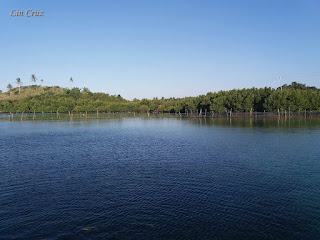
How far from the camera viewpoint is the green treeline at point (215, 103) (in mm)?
109812

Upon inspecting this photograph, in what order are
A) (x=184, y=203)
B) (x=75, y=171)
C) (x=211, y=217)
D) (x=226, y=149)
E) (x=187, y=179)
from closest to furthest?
(x=211, y=217) < (x=184, y=203) < (x=187, y=179) < (x=75, y=171) < (x=226, y=149)

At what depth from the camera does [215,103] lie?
13038 centimetres

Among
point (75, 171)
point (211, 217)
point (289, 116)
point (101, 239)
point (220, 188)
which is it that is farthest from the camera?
point (289, 116)

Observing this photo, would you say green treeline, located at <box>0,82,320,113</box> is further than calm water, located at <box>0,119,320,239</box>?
Yes

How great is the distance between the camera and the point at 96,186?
65.5 ft

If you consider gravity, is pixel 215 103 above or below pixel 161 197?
above

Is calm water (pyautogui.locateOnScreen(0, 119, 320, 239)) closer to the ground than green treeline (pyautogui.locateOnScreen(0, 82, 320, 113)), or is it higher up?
closer to the ground

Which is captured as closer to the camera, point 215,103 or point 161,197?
point 161,197

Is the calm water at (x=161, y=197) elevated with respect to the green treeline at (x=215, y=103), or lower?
lower

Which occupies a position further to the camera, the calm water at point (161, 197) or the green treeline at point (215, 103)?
the green treeline at point (215, 103)

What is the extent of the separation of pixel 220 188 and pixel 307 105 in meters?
105

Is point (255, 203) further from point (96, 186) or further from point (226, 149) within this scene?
point (226, 149)

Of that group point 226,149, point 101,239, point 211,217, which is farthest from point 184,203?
point 226,149

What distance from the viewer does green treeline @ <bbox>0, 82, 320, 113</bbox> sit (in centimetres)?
10981
